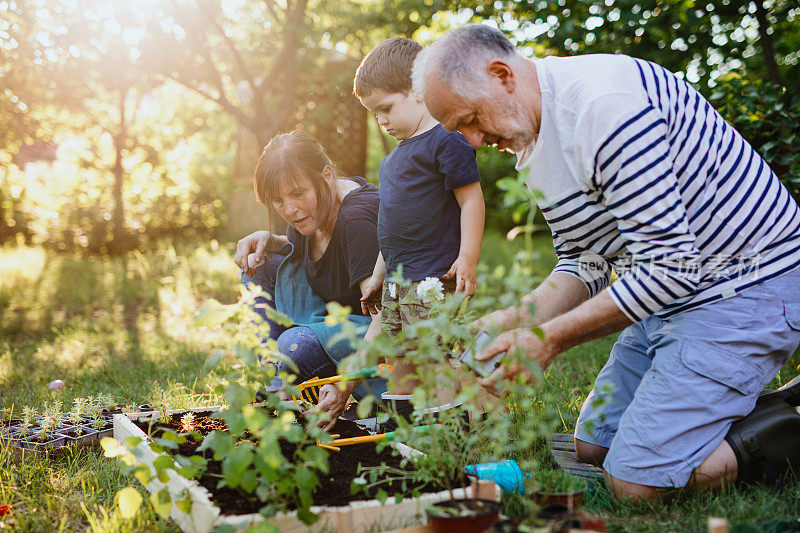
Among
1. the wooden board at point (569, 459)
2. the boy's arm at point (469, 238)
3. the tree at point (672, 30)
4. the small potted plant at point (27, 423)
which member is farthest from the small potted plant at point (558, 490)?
the tree at point (672, 30)

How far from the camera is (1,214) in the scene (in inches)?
408

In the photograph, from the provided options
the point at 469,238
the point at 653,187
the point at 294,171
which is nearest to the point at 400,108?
the point at 294,171

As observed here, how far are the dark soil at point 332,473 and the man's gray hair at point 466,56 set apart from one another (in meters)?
1.03

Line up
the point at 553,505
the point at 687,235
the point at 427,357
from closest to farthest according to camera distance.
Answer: the point at 553,505 < the point at 427,357 < the point at 687,235

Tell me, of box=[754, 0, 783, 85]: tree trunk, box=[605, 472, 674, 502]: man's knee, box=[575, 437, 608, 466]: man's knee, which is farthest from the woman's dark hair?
box=[754, 0, 783, 85]: tree trunk

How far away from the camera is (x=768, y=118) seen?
353 cm

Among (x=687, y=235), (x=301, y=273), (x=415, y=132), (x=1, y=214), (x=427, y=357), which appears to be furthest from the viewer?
(x=1, y=214)

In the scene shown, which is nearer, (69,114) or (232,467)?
(232,467)

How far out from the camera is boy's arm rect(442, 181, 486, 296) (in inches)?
101

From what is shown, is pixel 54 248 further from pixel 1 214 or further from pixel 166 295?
pixel 166 295

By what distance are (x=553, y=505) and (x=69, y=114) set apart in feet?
29.4

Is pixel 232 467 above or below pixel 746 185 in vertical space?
below

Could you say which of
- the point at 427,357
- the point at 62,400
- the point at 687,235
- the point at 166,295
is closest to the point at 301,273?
the point at 62,400

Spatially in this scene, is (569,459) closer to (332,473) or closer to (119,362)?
(332,473)
